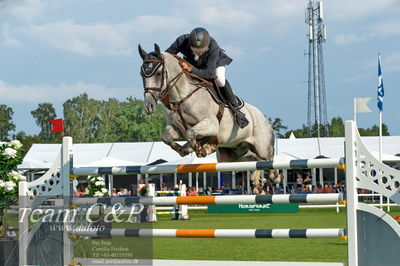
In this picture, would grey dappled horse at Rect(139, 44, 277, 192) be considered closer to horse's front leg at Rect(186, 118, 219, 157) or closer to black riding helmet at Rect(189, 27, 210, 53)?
horse's front leg at Rect(186, 118, 219, 157)

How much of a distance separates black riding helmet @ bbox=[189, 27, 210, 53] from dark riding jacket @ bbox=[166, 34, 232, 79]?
8 cm

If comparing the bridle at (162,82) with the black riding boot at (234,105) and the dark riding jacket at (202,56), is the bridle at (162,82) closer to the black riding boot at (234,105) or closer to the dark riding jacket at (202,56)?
the dark riding jacket at (202,56)

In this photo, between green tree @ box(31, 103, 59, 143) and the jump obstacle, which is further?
green tree @ box(31, 103, 59, 143)

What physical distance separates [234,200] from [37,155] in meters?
26.9

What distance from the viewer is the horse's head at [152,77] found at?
16.0 feet

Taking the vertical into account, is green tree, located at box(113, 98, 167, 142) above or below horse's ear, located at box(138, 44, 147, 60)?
above

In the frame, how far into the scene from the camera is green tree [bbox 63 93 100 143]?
57375 mm

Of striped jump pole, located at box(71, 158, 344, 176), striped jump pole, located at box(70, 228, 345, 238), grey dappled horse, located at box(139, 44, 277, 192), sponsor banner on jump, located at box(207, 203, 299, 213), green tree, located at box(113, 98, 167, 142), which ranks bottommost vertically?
sponsor banner on jump, located at box(207, 203, 299, 213)

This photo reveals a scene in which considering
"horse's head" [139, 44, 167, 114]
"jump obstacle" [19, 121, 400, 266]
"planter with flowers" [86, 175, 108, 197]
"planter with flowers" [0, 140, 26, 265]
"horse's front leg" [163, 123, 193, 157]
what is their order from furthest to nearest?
"planter with flowers" [86, 175, 108, 197], "planter with flowers" [0, 140, 26, 265], "horse's front leg" [163, 123, 193, 157], "horse's head" [139, 44, 167, 114], "jump obstacle" [19, 121, 400, 266]

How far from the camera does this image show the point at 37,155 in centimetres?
3008

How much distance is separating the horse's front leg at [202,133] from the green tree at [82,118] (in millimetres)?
51583

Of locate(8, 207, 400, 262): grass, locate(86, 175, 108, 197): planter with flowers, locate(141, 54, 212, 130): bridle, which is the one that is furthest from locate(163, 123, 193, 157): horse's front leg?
locate(86, 175, 108, 197): planter with flowers

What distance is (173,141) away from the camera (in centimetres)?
527

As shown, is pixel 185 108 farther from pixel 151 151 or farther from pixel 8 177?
pixel 151 151
